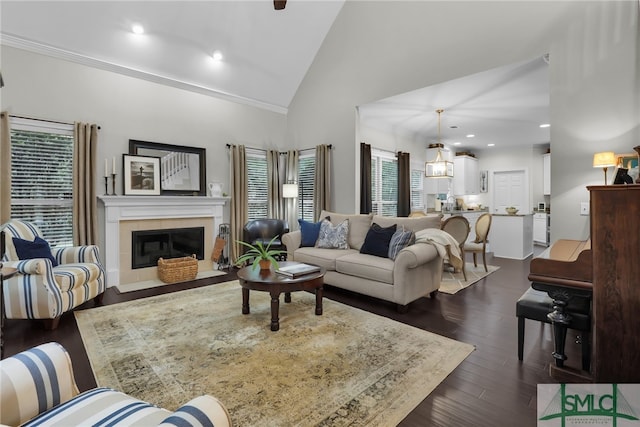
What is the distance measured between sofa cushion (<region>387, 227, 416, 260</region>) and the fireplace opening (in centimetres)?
318

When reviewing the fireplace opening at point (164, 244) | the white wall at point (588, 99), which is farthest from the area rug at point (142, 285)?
the white wall at point (588, 99)

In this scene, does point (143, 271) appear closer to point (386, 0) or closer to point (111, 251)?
point (111, 251)

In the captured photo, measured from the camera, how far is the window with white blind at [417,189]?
7547mm

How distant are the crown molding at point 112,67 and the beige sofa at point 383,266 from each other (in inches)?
121

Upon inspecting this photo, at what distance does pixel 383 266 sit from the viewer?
335 cm

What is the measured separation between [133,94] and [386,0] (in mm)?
3939

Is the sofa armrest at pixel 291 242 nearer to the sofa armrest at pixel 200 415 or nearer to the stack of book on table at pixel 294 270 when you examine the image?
the stack of book on table at pixel 294 270

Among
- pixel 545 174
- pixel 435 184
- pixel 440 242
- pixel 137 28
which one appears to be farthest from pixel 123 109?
pixel 545 174

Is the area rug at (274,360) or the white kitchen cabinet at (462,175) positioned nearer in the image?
the area rug at (274,360)

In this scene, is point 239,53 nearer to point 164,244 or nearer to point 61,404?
point 164,244

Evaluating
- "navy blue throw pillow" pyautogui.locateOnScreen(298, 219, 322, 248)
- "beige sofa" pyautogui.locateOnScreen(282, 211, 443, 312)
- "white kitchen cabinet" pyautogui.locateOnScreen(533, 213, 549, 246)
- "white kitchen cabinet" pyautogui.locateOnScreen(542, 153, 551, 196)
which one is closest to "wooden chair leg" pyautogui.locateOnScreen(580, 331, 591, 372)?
"beige sofa" pyautogui.locateOnScreen(282, 211, 443, 312)

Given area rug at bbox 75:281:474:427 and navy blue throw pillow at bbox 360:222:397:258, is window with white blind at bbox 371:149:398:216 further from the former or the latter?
area rug at bbox 75:281:474:427

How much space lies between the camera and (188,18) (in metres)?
4.34

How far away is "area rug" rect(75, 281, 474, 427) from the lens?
1768 mm
